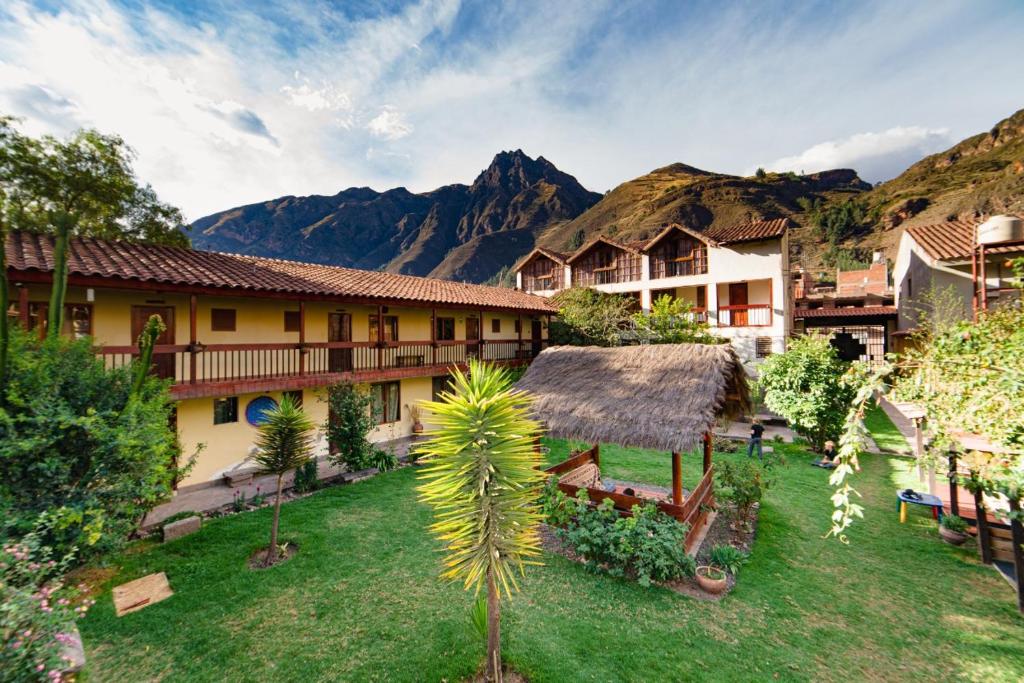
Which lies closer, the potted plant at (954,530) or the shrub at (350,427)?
the potted plant at (954,530)

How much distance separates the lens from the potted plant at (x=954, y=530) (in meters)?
7.25

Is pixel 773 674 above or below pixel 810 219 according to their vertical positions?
below

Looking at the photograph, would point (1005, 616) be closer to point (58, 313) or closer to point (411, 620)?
point (411, 620)

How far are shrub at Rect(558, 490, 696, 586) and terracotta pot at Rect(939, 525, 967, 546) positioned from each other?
5.16 metres

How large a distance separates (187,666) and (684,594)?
676 centimetres

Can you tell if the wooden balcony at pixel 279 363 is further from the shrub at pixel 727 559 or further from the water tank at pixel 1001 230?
the water tank at pixel 1001 230

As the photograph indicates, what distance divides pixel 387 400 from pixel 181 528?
7.57m

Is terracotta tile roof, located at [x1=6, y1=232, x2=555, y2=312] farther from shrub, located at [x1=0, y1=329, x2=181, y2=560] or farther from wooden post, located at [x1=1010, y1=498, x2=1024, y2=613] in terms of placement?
wooden post, located at [x1=1010, y1=498, x2=1024, y2=613]

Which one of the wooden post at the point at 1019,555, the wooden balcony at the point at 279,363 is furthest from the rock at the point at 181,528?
the wooden post at the point at 1019,555

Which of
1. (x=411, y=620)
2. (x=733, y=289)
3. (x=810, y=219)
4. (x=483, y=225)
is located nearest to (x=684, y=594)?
(x=411, y=620)

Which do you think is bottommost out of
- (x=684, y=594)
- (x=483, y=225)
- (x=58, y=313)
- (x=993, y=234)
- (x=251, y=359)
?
(x=684, y=594)

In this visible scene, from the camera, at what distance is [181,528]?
794cm

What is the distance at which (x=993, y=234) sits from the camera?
9.88m

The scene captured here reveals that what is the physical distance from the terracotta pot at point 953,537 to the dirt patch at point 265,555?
1213 cm
